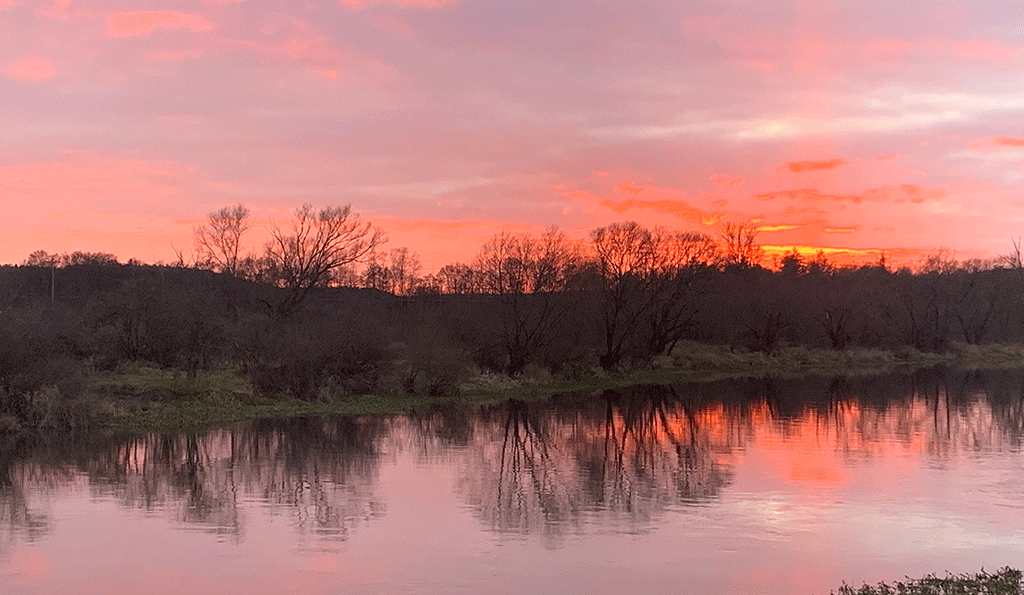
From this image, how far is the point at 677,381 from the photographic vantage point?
55.1 m

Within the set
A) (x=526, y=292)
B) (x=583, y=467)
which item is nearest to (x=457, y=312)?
(x=526, y=292)

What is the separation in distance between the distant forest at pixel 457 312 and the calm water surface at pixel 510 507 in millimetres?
6785

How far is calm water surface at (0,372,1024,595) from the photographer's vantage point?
13.3 meters

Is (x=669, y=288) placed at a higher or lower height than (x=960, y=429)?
higher

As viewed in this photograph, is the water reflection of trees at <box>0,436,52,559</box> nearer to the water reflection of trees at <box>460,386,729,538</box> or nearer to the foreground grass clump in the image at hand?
the water reflection of trees at <box>460,386,729,538</box>

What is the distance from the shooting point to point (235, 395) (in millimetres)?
34688

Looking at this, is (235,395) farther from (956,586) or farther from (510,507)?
(956,586)

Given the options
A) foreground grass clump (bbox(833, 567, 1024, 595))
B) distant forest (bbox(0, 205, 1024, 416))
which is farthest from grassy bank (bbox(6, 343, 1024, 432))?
foreground grass clump (bbox(833, 567, 1024, 595))

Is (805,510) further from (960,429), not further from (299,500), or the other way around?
(960,429)

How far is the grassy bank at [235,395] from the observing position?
29516 mm

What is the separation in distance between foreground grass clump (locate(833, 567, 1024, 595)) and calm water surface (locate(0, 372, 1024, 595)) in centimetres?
87

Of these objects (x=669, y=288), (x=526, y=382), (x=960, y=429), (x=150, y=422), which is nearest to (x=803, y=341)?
(x=669, y=288)

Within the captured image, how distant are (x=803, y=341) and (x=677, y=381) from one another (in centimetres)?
2545

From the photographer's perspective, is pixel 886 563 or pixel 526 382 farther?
pixel 526 382
